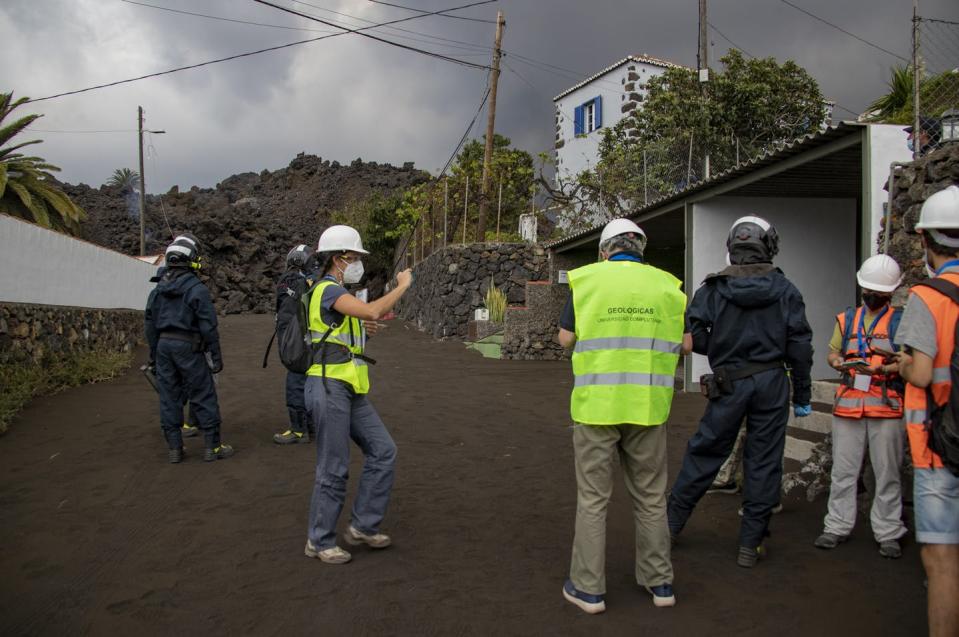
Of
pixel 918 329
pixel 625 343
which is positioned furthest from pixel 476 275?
pixel 918 329

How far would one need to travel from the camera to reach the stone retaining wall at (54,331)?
1009 cm

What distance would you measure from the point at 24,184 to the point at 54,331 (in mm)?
18061

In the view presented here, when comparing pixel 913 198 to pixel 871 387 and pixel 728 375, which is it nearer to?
pixel 871 387

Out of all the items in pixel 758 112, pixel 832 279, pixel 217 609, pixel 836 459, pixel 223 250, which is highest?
pixel 758 112

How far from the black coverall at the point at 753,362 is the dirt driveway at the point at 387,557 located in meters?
0.49

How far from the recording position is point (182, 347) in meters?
6.79

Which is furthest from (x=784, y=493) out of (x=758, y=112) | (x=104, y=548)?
(x=758, y=112)

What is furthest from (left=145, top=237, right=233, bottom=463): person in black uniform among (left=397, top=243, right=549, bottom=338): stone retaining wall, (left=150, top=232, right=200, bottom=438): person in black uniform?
(left=397, top=243, right=549, bottom=338): stone retaining wall

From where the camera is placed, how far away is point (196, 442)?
7812 mm

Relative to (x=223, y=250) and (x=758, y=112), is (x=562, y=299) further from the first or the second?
(x=223, y=250)

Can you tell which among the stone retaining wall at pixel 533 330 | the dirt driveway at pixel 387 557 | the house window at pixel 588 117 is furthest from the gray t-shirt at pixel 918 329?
the house window at pixel 588 117

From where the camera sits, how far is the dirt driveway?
3531mm

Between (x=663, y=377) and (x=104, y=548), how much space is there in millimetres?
3445

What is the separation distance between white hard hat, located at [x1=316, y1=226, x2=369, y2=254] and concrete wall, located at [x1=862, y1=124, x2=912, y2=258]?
4.91 metres
